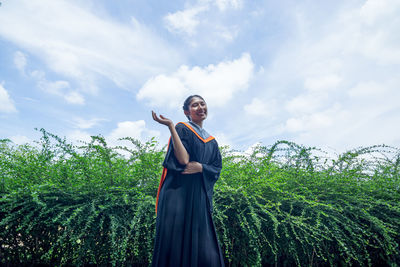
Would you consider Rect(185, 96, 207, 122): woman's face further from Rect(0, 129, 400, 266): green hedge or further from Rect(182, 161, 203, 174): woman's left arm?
Rect(0, 129, 400, 266): green hedge

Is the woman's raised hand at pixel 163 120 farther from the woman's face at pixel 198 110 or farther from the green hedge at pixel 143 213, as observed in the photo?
the green hedge at pixel 143 213

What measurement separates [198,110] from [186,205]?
98 cm

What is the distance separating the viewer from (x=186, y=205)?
7.73 ft

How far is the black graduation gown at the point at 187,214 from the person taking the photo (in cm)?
222

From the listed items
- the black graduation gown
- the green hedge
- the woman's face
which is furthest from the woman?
the green hedge

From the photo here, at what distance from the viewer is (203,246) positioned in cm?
224

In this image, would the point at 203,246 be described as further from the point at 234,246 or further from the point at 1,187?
the point at 1,187

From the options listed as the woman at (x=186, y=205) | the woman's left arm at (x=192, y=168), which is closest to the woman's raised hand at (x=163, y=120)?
the woman at (x=186, y=205)

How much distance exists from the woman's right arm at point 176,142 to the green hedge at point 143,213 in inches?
51.3

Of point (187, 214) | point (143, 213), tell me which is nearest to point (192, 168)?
point (187, 214)

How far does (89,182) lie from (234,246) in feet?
8.07

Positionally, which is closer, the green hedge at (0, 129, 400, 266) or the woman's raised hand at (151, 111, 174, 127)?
the woman's raised hand at (151, 111, 174, 127)

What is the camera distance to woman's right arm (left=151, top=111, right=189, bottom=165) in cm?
224

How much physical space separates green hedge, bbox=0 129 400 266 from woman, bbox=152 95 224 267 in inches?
44.3
